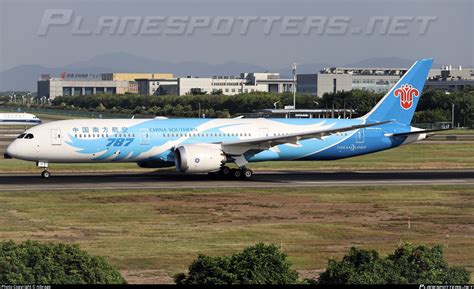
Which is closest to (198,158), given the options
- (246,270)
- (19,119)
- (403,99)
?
(403,99)

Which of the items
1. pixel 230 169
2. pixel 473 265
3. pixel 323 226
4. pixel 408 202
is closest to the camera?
pixel 473 265

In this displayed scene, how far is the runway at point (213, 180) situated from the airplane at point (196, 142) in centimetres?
114

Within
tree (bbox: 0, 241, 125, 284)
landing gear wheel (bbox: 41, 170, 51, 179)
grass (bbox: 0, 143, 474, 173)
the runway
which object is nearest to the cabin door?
the runway

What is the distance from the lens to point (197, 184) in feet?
167

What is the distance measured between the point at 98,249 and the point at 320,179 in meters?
24.2

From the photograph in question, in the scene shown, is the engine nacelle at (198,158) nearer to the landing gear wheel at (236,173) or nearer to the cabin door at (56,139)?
the landing gear wheel at (236,173)

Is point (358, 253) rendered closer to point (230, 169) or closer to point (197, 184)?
point (197, 184)

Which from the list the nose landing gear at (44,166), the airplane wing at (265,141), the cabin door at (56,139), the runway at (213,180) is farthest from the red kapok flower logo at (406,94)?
the nose landing gear at (44,166)

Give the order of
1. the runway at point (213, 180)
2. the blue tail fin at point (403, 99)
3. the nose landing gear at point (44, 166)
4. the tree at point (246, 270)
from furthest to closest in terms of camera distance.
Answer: the blue tail fin at point (403, 99), the nose landing gear at point (44, 166), the runway at point (213, 180), the tree at point (246, 270)

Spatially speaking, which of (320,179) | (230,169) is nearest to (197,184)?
(230,169)

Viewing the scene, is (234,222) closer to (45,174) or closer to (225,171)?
(225,171)

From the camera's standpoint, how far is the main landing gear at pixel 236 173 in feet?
177

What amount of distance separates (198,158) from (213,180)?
2.73 meters

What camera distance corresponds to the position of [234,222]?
38031 millimetres
